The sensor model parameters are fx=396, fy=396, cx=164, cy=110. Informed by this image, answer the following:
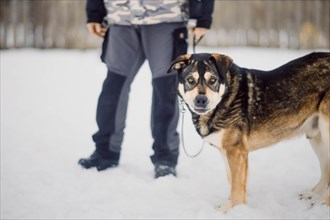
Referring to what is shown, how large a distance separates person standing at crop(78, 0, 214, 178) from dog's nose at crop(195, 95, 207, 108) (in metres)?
0.77

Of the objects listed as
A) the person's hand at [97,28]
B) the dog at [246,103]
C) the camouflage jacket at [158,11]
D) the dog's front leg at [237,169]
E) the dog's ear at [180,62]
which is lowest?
the dog's front leg at [237,169]

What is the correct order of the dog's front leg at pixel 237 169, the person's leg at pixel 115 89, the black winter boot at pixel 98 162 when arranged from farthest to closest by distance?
the black winter boot at pixel 98 162 → the person's leg at pixel 115 89 → the dog's front leg at pixel 237 169

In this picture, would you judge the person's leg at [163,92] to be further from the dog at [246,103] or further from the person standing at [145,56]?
the dog at [246,103]

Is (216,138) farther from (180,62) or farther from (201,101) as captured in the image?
(180,62)

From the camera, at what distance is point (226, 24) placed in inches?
472

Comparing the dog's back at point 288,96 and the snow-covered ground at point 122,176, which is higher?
the dog's back at point 288,96

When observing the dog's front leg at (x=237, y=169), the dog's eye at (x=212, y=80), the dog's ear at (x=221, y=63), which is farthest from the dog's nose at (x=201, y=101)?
the dog's front leg at (x=237, y=169)

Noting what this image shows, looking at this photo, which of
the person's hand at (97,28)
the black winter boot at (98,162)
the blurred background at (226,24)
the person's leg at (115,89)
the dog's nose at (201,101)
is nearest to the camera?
the dog's nose at (201,101)

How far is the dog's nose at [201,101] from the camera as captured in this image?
2.77m

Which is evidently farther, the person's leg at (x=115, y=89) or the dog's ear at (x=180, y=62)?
the person's leg at (x=115, y=89)

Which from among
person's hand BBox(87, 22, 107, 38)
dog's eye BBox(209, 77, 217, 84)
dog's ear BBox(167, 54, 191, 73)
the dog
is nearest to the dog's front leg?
the dog

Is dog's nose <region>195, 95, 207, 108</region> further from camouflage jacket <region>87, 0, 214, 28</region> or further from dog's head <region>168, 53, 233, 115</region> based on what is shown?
camouflage jacket <region>87, 0, 214, 28</region>

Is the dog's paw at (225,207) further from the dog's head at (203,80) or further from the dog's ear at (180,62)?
the dog's ear at (180,62)

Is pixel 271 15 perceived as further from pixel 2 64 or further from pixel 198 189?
pixel 198 189
